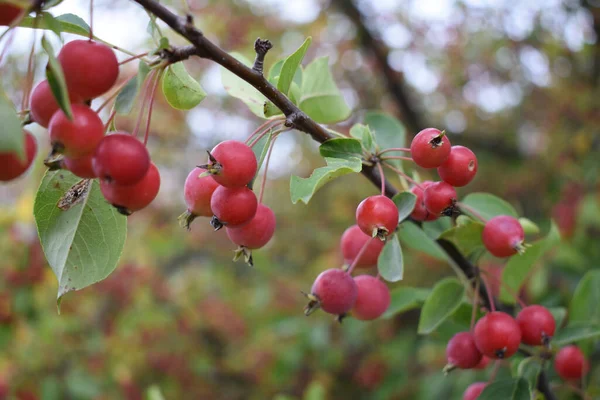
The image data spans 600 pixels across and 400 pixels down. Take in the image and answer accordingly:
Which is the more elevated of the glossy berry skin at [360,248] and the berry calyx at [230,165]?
the berry calyx at [230,165]

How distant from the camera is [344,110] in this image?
1.54 meters

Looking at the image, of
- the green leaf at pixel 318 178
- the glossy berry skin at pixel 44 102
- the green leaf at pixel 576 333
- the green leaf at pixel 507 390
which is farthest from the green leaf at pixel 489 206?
the glossy berry skin at pixel 44 102

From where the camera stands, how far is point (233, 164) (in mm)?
1043

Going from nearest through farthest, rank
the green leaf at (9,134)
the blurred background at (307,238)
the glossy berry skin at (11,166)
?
the green leaf at (9,134), the glossy berry skin at (11,166), the blurred background at (307,238)

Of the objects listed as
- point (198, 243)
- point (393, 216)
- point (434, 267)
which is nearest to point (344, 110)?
point (393, 216)

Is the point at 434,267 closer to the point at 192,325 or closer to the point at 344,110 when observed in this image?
the point at 192,325

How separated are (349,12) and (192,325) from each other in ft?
10.9

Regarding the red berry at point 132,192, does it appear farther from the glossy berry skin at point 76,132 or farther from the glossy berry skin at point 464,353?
the glossy berry skin at point 464,353

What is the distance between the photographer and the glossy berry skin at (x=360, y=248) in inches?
56.4

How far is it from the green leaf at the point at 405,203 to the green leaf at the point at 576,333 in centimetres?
66

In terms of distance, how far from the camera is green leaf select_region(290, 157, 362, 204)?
1030 mm

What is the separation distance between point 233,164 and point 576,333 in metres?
1.11

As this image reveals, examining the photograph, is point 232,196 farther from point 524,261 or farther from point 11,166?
point 524,261

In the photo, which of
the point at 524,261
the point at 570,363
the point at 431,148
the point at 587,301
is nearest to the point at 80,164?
the point at 431,148
